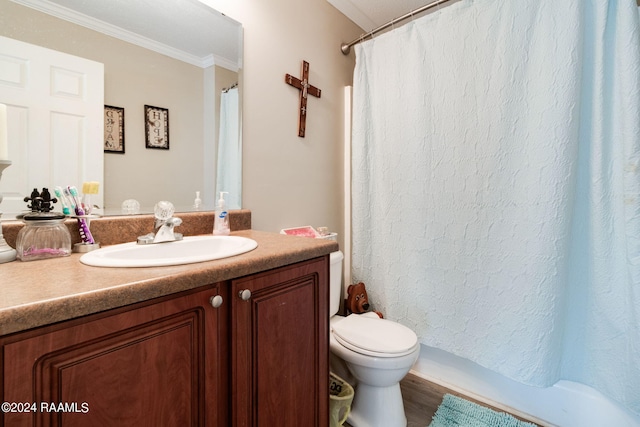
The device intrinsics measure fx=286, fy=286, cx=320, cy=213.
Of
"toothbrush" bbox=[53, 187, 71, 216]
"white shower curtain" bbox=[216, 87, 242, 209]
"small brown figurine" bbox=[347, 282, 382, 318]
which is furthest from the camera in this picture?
"small brown figurine" bbox=[347, 282, 382, 318]

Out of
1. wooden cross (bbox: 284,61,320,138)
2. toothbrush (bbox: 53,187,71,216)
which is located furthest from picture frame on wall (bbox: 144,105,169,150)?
wooden cross (bbox: 284,61,320,138)

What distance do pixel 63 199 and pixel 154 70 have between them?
→ 1.95 feet

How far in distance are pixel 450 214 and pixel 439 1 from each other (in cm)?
112

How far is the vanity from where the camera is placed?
470mm

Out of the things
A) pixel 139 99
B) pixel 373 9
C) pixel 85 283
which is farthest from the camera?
pixel 373 9

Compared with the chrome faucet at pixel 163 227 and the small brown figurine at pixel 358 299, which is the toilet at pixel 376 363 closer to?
the small brown figurine at pixel 358 299

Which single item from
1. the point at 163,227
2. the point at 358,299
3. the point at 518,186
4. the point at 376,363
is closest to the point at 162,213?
the point at 163,227

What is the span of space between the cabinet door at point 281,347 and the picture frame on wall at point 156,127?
759 mm

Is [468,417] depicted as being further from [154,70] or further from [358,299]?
[154,70]

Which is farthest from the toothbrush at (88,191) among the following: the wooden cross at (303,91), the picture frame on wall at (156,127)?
the wooden cross at (303,91)

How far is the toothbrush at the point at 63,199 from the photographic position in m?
0.88

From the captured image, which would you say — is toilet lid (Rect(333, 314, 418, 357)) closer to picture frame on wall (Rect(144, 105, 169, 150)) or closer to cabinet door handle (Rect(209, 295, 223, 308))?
cabinet door handle (Rect(209, 295, 223, 308))

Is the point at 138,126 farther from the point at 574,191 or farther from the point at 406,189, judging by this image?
the point at 574,191

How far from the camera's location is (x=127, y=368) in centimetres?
56
